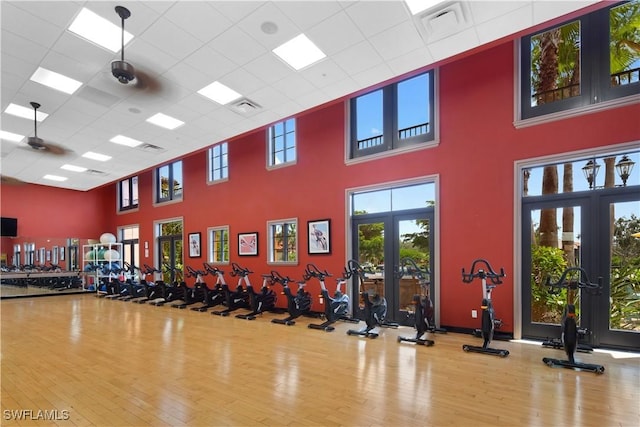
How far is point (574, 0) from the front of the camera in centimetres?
338

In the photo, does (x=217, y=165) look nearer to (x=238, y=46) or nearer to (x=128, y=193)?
(x=128, y=193)

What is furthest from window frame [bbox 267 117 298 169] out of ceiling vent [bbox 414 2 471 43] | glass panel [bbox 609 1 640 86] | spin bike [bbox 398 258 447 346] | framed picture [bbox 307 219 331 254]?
glass panel [bbox 609 1 640 86]

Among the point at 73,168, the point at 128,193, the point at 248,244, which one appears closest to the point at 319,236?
the point at 248,244

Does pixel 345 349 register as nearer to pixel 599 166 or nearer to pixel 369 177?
pixel 369 177

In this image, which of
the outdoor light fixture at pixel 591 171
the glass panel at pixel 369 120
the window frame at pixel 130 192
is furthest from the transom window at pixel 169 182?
the outdoor light fixture at pixel 591 171

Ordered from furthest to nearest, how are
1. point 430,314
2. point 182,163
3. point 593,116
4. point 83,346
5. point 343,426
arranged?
point 182,163 → point 430,314 → point 83,346 → point 593,116 → point 343,426

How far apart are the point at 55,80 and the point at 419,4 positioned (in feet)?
17.1

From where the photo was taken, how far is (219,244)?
9.38 m

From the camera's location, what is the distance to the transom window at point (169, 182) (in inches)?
428

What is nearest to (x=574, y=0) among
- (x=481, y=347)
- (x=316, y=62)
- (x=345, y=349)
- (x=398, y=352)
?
(x=316, y=62)

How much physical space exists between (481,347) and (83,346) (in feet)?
18.3

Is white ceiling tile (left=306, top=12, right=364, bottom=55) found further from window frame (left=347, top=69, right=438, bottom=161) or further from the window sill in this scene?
the window sill

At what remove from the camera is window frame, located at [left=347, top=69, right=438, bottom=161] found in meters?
5.72

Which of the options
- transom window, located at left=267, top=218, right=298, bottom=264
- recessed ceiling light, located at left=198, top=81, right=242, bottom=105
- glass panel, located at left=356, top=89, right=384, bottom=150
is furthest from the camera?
transom window, located at left=267, top=218, right=298, bottom=264
